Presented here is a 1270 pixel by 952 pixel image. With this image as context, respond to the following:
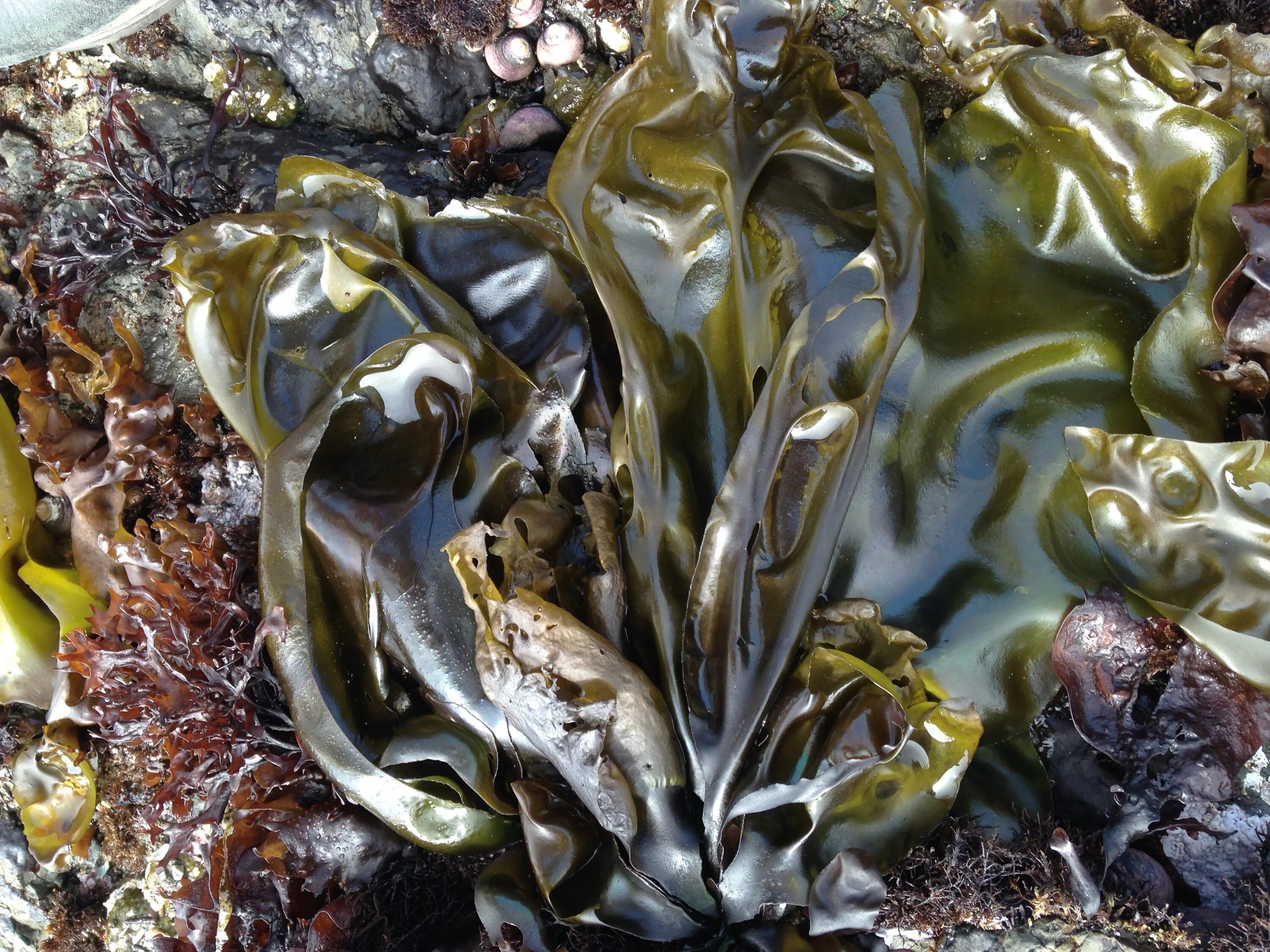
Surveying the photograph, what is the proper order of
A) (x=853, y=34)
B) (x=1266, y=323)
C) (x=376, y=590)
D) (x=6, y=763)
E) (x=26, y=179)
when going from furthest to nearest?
1. (x=26, y=179)
2. (x=6, y=763)
3. (x=853, y=34)
4. (x=376, y=590)
5. (x=1266, y=323)

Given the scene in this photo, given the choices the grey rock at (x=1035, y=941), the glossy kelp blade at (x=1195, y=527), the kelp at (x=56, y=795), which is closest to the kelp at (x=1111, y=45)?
the glossy kelp blade at (x=1195, y=527)

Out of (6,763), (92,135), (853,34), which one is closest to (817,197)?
(853,34)

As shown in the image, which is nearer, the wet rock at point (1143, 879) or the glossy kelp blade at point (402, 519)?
the wet rock at point (1143, 879)

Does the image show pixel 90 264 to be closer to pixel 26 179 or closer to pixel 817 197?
pixel 26 179

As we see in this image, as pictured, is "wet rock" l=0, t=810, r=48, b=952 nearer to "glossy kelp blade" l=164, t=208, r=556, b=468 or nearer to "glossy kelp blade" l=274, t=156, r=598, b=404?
"glossy kelp blade" l=164, t=208, r=556, b=468

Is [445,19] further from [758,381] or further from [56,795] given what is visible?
[56,795]

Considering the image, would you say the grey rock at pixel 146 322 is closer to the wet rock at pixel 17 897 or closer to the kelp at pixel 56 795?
the kelp at pixel 56 795

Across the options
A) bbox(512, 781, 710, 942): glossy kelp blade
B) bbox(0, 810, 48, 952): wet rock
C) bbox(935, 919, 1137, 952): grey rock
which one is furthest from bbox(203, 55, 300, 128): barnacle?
bbox(935, 919, 1137, 952): grey rock
